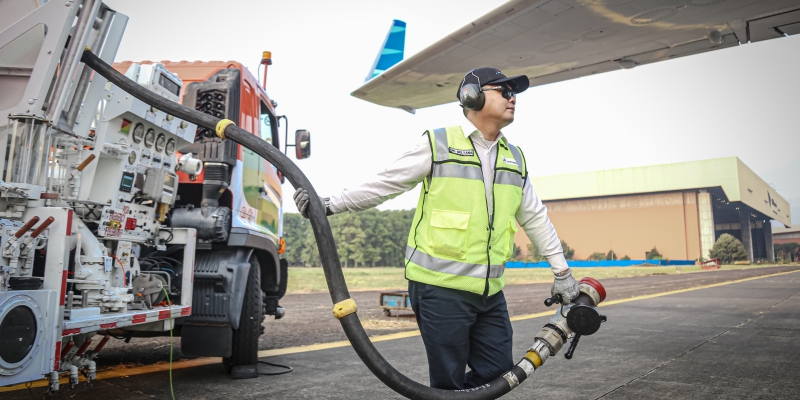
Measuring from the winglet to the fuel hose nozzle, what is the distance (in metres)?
8.24

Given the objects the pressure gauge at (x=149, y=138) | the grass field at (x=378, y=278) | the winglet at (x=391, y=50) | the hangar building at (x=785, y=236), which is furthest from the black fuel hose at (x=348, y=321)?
the hangar building at (x=785, y=236)

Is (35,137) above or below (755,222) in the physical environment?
below

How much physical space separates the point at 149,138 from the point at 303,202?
2.17m

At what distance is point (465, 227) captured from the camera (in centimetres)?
268

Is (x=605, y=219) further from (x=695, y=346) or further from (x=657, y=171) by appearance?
(x=695, y=346)

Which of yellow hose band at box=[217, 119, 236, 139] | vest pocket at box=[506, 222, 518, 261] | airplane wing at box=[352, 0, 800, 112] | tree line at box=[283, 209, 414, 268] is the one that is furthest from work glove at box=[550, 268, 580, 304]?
tree line at box=[283, 209, 414, 268]

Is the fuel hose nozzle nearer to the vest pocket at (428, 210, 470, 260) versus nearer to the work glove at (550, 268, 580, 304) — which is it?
the work glove at (550, 268, 580, 304)

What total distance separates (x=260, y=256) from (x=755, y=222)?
99.6m

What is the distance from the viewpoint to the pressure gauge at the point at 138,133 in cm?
418

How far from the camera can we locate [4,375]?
2635mm

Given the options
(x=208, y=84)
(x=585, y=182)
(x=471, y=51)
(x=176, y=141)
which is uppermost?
(x=585, y=182)

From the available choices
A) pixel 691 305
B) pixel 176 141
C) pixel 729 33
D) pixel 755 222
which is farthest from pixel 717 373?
pixel 755 222

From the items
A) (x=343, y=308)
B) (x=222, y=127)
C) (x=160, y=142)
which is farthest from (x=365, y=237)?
(x=343, y=308)

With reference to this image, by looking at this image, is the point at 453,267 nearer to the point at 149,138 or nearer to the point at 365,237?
the point at 149,138
